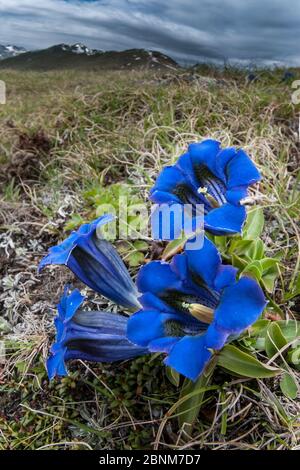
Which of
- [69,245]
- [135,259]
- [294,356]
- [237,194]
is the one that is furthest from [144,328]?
[135,259]

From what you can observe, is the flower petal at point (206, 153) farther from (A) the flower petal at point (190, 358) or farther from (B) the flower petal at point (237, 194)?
(A) the flower petal at point (190, 358)

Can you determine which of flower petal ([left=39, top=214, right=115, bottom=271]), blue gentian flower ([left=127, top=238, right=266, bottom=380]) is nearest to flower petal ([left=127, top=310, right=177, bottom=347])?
blue gentian flower ([left=127, top=238, right=266, bottom=380])

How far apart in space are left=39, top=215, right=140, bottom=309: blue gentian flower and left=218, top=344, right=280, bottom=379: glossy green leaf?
303mm

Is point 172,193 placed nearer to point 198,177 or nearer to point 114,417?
point 198,177

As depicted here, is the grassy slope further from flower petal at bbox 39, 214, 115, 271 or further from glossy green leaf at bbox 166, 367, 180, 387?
flower petal at bbox 39, 214, 115, 271

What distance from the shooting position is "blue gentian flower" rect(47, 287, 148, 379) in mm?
1416

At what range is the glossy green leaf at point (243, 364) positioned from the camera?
1.37m

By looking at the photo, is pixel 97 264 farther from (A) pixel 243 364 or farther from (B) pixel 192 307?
(A) pixel 243 364

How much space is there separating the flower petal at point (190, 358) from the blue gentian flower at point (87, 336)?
1.03ft

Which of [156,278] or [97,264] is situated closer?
[156,278]

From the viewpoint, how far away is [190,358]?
1196 mm

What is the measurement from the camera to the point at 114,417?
66.0 inches

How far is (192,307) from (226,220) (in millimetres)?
295
